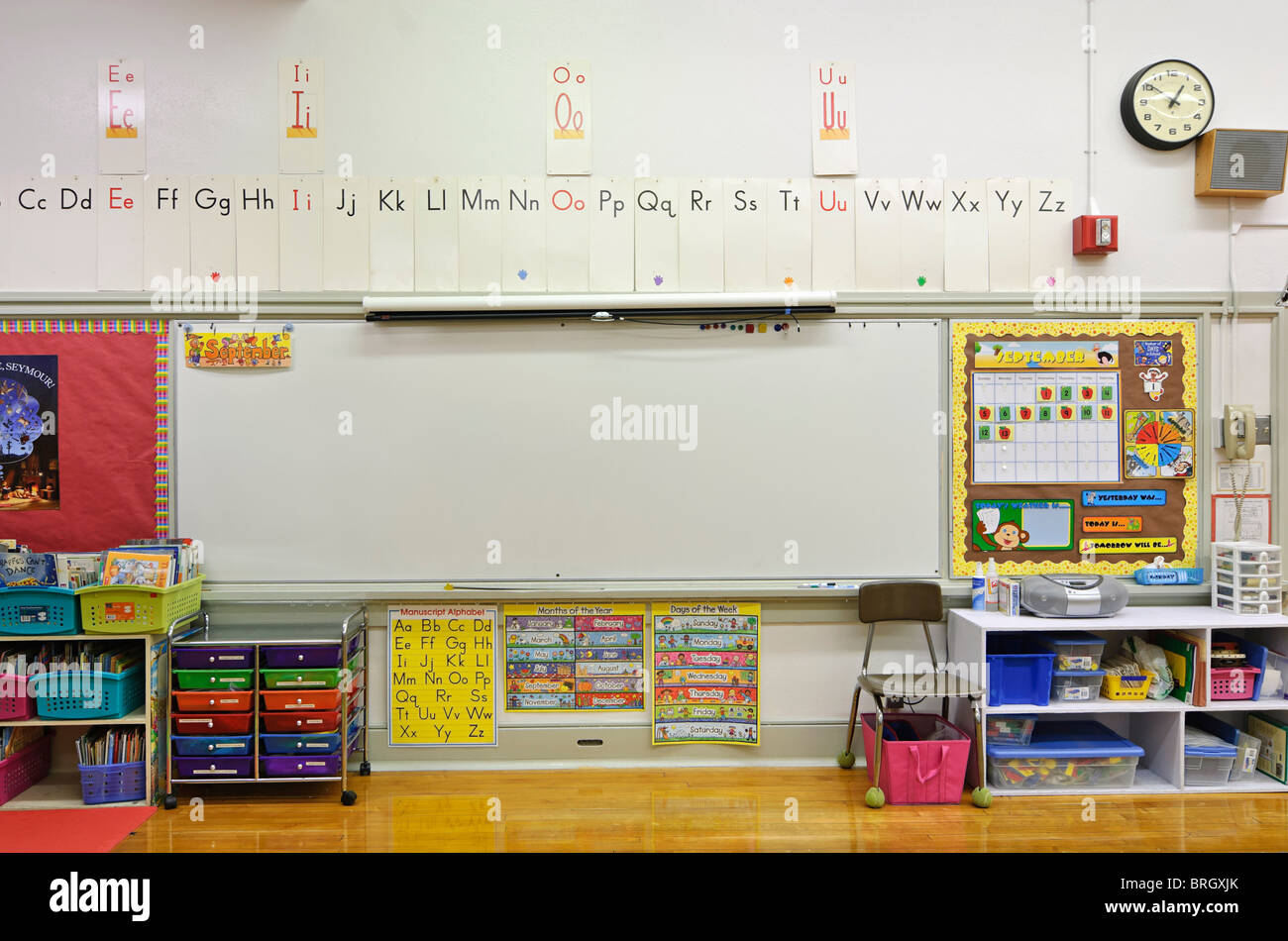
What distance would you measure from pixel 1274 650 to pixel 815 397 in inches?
89.4

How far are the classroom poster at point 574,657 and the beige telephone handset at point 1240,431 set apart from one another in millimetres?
2739

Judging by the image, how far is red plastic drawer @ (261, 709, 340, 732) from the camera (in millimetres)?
3137

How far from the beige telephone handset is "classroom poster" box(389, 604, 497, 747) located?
338 cm

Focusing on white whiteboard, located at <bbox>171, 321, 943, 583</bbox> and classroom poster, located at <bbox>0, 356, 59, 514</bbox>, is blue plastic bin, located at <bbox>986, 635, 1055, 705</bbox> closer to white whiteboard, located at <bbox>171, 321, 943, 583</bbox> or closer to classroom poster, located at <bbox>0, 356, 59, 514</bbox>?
white whiteboard, located at <bbox>171, 321, 943, 583</bbox>

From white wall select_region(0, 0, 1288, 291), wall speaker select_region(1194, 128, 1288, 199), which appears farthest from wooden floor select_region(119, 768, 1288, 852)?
wall speaker select_region(1194, 128, 1288, 199)

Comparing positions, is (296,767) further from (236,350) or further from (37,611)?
(236,350)

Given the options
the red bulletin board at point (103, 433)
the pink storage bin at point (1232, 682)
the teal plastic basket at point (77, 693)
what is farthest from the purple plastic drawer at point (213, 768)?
the pink storage bin at point (1232, 682)

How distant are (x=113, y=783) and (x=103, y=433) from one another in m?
1.46

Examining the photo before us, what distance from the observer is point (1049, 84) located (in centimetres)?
348

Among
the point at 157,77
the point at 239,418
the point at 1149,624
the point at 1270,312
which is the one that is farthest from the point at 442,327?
the point at 1270,312

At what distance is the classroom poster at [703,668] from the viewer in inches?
136

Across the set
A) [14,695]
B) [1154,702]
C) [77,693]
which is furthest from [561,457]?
[1154,702]

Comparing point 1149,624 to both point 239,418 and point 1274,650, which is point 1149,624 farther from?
point 239,418

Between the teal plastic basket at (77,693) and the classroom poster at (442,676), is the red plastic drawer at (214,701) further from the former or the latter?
the classroom poster at (442,676)
